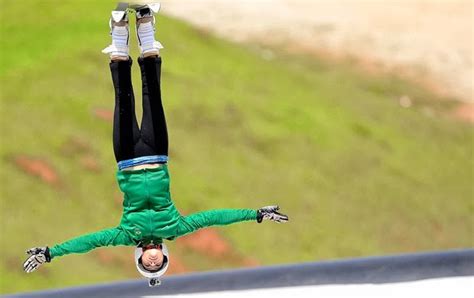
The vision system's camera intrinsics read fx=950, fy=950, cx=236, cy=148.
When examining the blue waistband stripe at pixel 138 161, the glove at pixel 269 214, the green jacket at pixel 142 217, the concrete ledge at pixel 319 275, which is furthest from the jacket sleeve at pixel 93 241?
the concrete ledge at pixel 319 275

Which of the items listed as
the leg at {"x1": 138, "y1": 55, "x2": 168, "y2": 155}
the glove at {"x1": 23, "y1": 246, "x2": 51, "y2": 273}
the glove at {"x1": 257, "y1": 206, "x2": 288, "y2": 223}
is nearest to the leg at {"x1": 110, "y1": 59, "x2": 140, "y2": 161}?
the leg at {"x1": 138, "y1": 55, "x2": 168, "y2": 155}

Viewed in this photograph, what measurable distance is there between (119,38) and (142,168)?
114cm

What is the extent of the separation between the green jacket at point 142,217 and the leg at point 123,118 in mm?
207

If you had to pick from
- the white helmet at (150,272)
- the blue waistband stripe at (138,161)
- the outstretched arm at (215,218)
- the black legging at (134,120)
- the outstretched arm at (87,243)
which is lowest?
the white helmet at (150,272)

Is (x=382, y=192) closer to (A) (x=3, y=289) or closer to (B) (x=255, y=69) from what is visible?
(B) (x=255, y=69)

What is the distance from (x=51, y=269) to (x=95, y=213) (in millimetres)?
2853

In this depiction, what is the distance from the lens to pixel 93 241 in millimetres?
8492

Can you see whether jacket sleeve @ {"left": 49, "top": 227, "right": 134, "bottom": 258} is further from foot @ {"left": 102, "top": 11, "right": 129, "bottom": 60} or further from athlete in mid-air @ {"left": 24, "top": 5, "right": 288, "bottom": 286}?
foot @ {"left": 102, "top": 11, "right": 129, "bottom": 60}

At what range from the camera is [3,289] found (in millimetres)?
17891

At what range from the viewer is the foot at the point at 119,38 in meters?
8.13

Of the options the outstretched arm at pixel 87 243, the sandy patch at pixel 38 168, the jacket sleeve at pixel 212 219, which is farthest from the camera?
the sandy patch at pixel 38 168

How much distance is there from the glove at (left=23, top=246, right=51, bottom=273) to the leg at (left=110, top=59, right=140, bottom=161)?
1.04 meters

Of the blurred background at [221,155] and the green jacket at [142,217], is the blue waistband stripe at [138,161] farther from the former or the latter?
the blurred background at [221,155]

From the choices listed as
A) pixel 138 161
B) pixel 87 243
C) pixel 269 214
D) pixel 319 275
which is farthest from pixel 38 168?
pixel 269 214
